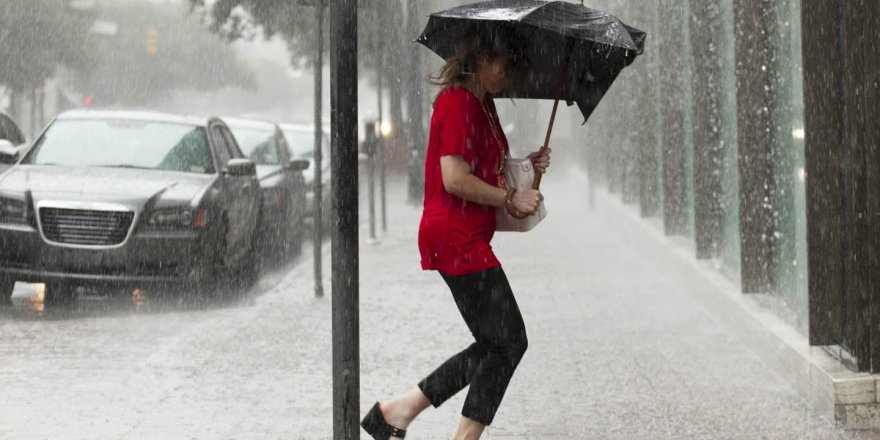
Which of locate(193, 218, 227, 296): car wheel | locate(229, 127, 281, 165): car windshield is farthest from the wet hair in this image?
locate(229, 127, 281, 165): car windshield

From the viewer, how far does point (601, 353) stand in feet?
29.9

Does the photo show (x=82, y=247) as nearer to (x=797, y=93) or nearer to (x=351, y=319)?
(x=797, y=93)

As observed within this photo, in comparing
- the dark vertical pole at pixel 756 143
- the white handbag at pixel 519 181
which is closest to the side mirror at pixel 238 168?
the dark vertical pole at pixel 756 143

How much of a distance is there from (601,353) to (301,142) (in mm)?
13787

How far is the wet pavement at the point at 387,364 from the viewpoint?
23.1 ft

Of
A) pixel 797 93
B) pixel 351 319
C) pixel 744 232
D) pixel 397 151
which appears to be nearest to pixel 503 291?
pixel 351 319

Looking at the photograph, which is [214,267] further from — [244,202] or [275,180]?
[275,180]

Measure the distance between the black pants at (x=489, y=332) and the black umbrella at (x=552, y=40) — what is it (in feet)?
1.95

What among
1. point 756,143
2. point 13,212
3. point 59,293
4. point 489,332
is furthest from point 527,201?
point 59,293

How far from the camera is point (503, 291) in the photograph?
5.50 meters

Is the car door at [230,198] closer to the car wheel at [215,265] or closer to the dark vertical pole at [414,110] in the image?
the car wheel at [215,265]

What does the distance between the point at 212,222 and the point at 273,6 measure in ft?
74.0

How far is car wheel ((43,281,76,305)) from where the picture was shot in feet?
38.0

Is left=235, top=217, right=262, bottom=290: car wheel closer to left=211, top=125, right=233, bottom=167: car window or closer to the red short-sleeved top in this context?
left=211, top=125, right=233, bottom=167: car window
